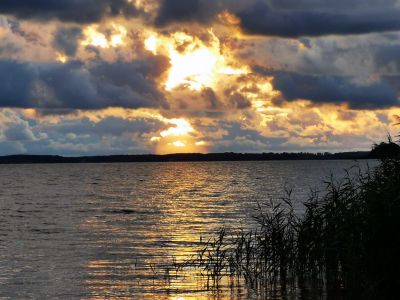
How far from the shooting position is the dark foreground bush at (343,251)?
19375 millimetres

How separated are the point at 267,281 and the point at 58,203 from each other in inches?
2097

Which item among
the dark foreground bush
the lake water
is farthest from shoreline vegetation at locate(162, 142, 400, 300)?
the lake water

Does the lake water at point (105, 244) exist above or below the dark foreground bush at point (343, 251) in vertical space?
below

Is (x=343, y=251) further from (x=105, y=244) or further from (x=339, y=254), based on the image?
(x=105, y=244)

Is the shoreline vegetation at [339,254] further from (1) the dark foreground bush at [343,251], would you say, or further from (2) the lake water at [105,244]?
(2) the lake water at [105,244]

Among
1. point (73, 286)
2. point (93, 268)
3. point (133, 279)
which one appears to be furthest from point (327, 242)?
point (93, 268)

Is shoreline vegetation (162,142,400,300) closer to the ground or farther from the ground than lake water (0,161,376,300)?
farther from the ground

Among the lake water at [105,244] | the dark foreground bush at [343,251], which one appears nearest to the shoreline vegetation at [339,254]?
the dark foreground bush at [343,251]

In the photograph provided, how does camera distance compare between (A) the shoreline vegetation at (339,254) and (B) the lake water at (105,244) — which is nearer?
(A) the shoreline vegetation at (339,254)

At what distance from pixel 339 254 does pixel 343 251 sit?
669 millimetres

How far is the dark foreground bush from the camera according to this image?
63.6 ft

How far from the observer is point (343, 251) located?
20.4m

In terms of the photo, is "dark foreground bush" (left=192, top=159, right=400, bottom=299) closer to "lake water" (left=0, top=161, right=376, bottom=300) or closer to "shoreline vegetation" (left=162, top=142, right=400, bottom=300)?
"shoreline vegetation" (left=162, top=142, right=400, bottom=300)

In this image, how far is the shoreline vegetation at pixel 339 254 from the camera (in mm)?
19406
